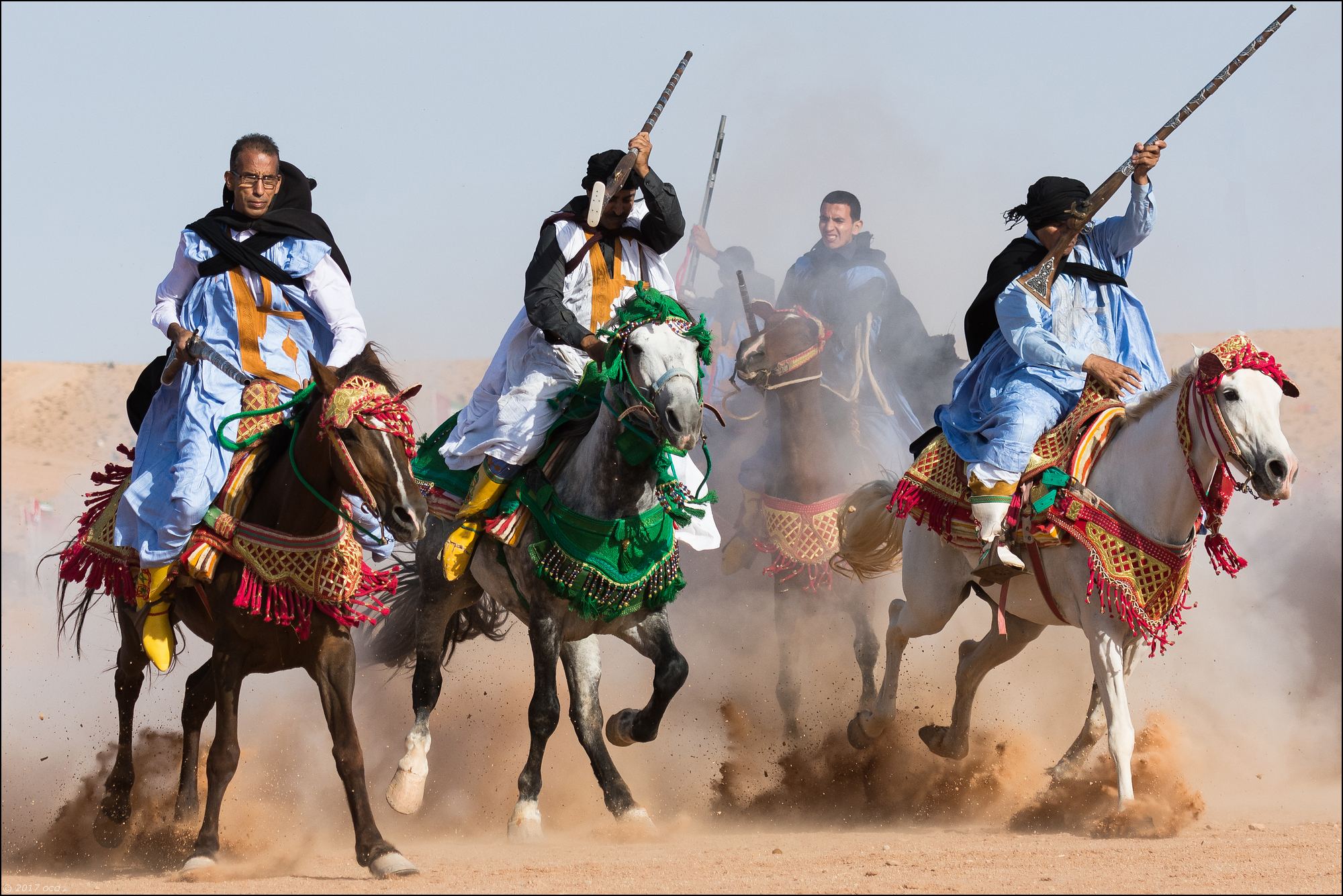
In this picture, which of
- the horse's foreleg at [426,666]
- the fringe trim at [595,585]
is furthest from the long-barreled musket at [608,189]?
the horse's foreleg at [426,666]

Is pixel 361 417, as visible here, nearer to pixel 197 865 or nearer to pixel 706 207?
pixel 197 865

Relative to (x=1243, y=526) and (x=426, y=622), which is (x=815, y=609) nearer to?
(x=426, y=622)

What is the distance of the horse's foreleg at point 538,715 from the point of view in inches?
331

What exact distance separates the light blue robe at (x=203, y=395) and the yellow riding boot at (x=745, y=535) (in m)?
3.89

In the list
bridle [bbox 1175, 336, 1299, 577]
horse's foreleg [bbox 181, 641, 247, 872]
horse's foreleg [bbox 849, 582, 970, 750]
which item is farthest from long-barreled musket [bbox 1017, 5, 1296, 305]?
horse's foreleg [bbox 181, 641, 247, 872]

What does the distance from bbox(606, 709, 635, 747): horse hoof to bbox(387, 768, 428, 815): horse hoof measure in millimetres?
956

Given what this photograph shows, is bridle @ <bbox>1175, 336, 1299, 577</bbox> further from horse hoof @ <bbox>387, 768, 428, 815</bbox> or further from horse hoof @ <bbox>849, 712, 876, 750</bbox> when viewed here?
horse hoof @ <bbox>387, 768, 428, 815</bbox>

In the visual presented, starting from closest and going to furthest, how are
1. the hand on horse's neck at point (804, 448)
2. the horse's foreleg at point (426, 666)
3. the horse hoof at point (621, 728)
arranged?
the horse hoof at point (621, 728) < the horse's foreleg at point (426, 666) < the hand on horse's neck at point (804, 448)

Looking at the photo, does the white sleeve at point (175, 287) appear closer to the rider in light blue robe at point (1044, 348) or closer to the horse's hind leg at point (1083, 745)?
the rider in light blue robe at point (1044, 348)

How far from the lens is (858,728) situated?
9898 millimetres

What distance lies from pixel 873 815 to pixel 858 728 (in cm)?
52

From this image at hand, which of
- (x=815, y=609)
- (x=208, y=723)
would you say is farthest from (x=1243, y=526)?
(x=208, y=723)

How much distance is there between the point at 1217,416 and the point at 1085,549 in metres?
0.96

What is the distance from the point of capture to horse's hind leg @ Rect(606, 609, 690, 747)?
27.9 ft
